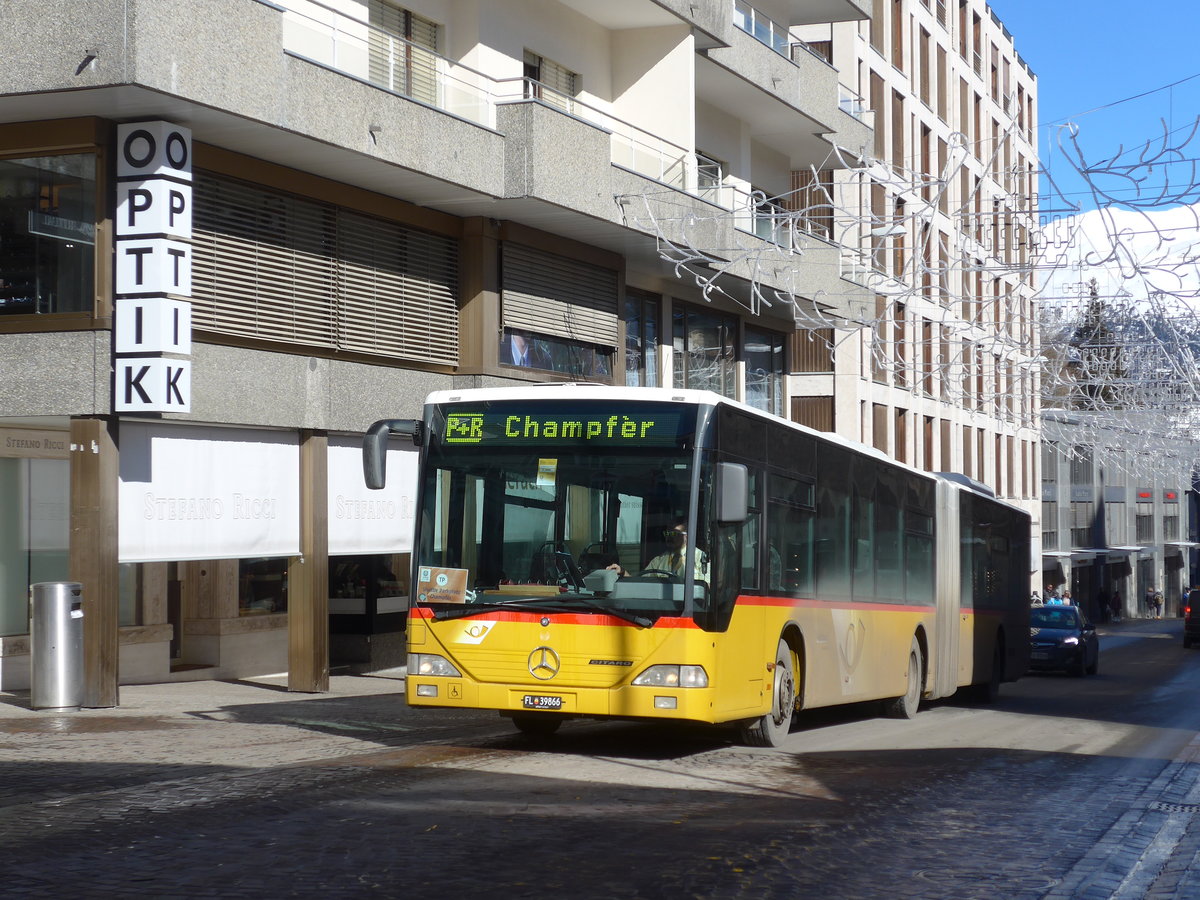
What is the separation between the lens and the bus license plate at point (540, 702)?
1194cm

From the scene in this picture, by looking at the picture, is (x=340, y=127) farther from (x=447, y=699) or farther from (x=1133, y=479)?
(x=1133, y=479)

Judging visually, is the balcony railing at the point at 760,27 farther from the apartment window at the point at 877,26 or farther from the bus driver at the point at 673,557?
the bus driver at the point at 673,557

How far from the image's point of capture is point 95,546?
1647 cm

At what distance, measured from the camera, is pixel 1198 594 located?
47844 millimetres

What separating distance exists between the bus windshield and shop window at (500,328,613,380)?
10599 millimetres

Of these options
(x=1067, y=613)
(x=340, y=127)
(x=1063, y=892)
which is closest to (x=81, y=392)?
(x=340, y=127)

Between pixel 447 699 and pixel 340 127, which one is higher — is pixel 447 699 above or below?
below

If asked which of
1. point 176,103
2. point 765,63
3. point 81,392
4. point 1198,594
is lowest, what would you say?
point 1198,594

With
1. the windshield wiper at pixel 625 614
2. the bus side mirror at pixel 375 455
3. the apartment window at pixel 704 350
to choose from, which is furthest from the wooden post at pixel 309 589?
the apartment window at pixel 704 350

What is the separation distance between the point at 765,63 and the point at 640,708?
19.8 meters

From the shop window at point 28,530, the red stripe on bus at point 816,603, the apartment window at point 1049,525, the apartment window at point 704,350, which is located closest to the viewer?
the red stripe on bus at point 816,603

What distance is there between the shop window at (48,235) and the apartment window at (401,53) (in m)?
4.17

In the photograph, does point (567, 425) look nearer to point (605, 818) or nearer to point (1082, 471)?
point (605, 818)

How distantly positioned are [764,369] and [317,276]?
49.3 feet
